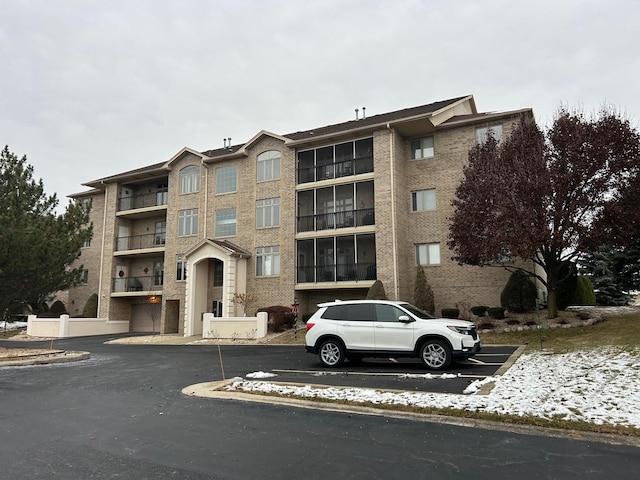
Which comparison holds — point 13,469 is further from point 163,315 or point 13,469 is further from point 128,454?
point 163,315

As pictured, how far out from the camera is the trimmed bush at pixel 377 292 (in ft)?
74.8

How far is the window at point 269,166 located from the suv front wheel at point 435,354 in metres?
19.0

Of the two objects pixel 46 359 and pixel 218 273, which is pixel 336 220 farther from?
pixel 46 359

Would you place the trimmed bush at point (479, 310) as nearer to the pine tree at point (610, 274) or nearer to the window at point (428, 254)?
the window at point (428, 254)

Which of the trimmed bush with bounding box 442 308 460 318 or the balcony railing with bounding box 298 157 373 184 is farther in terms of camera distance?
the balcony railing with bounding box 298 157 373 184

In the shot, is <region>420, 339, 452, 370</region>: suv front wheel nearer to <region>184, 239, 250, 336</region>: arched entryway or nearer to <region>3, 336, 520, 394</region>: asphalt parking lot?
<region>3, 336, 520, 394</region>: asphalt parking lot

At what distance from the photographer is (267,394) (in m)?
9.15

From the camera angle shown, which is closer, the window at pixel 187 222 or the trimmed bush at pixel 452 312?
the trimmed bush at pixel 452 312

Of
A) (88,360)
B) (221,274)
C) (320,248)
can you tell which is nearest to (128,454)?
(88,360)

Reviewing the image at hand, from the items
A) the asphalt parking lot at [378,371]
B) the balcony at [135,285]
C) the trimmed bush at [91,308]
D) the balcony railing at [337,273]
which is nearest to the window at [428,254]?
the balcony railing at [337,273]

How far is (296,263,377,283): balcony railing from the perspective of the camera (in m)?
25.2

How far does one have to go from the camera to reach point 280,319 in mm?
24328

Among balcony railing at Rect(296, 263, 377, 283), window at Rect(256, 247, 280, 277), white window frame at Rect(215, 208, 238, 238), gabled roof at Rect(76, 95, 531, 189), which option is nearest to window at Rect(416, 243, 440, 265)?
balcony railing at Rect(296, 263, 377, 283)

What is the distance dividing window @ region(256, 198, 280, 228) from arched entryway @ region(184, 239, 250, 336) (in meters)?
2.04
